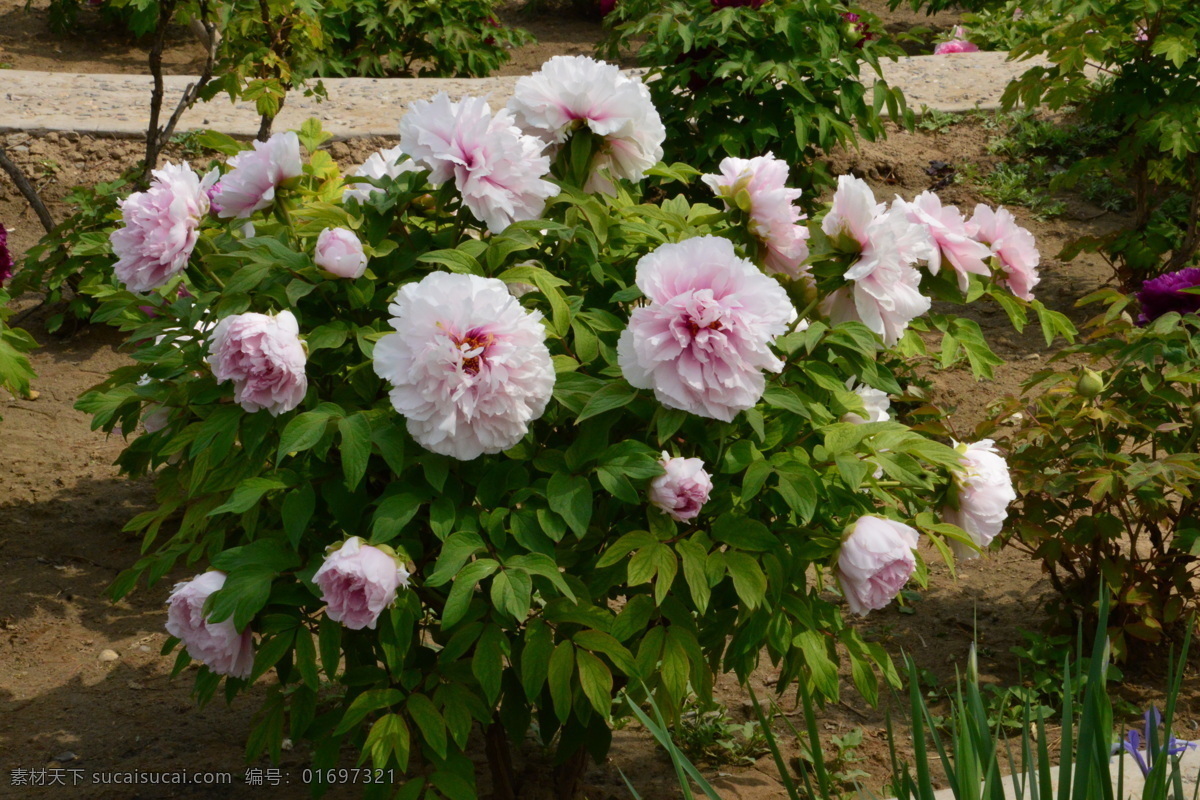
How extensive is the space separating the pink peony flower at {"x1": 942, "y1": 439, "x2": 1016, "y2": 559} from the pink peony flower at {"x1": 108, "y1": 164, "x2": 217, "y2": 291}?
1324 mm

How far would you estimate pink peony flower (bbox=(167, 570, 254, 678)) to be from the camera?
178 centimetres

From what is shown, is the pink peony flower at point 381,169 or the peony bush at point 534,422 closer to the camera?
the peony bush at point 534,422

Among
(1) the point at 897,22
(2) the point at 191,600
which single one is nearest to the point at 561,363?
(2) the point at 191,600

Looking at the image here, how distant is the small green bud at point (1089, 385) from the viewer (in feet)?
9.00

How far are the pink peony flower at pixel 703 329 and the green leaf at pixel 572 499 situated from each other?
196 mm

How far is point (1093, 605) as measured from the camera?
2.99 metres

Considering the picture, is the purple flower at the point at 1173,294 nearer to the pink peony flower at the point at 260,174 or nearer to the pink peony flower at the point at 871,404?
the pink peony flower at the point at 871,404

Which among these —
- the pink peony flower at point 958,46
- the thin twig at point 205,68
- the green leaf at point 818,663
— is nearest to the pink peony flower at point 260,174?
the green leaf at point 818,663

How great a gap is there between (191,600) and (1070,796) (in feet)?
4.36

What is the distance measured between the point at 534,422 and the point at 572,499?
0.24m

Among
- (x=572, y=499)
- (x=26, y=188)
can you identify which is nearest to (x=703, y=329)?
(x=572, y=499)

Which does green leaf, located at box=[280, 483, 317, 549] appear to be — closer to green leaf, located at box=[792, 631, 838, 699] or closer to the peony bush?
the peony bush

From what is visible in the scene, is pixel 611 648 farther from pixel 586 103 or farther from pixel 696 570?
pixel 586 103

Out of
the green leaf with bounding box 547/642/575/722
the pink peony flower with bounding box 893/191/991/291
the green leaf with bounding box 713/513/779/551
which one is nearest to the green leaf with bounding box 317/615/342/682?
the green leaf with bounding box 547/642/575/722
